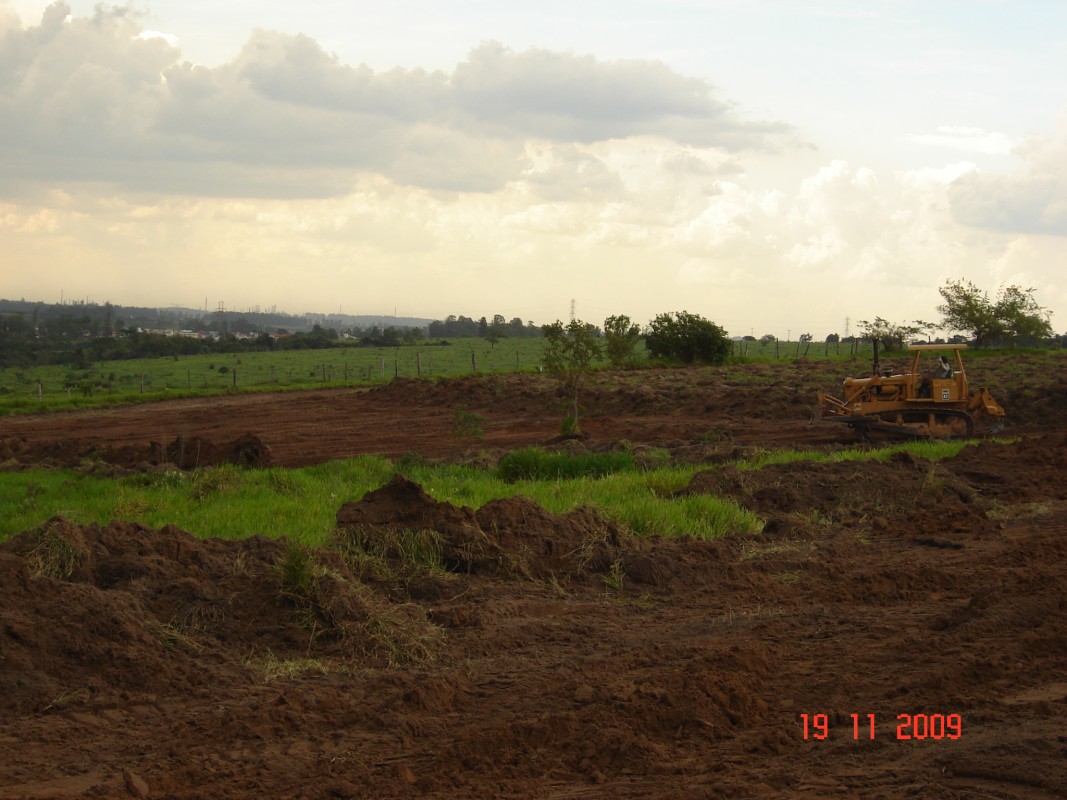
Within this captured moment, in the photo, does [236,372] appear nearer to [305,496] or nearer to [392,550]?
[305,496]

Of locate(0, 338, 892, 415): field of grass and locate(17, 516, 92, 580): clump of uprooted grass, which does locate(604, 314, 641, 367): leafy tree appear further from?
locate(17, 516, 92, 580): clump of uprooted grass

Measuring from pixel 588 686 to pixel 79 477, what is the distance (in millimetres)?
12741

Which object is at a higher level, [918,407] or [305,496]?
[918,407]

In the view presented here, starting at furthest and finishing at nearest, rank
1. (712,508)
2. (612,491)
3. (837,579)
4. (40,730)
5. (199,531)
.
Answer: (612,491)
(712,508)
(199,531)
(837,579)
(40,730)

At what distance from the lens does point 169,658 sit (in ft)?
23.1

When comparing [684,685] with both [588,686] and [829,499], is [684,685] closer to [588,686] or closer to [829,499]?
[588,686]

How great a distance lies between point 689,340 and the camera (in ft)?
165

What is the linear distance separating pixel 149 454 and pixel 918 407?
1636 cm

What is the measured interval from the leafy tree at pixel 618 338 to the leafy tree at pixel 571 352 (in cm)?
809

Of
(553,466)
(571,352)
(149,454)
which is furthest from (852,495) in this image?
(149,454)

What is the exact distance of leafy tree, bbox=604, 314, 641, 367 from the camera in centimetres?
3528

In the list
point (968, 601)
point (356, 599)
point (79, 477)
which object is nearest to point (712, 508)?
point (968, 601)

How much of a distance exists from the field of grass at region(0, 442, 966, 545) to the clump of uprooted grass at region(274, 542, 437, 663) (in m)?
1.87

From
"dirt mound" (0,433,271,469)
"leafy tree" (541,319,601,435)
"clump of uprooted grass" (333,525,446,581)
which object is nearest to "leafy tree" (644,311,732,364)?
"leafy tree" (541,319,601,435)
